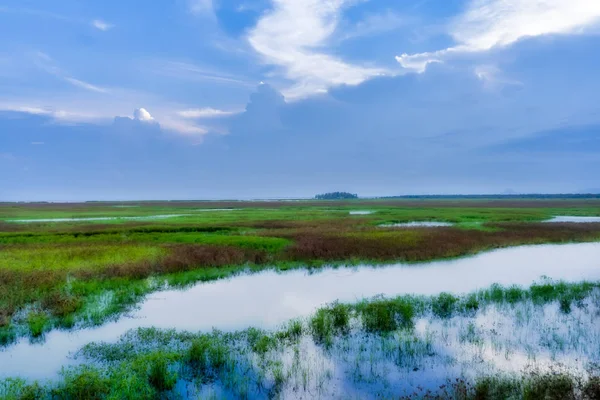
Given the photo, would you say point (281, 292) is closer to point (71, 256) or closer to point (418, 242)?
point (71, 256)

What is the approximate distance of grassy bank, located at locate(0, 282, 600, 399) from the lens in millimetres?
7965

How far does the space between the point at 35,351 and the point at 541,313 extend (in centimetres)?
1568

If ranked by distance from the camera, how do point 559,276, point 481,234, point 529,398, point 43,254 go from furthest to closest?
point 481,234
point 43,254
point 559,276
point 529,398

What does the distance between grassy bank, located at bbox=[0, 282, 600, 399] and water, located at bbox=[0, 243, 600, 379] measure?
103cm

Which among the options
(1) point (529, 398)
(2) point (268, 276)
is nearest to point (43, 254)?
(2) point (268, 276)

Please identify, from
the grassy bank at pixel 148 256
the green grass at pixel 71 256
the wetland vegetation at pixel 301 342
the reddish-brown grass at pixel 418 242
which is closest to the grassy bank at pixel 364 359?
the wetland vegetation at pixel 301 342

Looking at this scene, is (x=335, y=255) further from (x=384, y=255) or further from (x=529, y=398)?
(x=529, y=398)

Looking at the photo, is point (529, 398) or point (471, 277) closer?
point (529, 398)

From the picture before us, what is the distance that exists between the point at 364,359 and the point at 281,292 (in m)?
7.35

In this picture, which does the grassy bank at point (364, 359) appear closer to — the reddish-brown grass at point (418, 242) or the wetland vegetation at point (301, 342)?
the wetland vegetation at point (301, 342)

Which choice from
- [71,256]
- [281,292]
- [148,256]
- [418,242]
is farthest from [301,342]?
[418,242]

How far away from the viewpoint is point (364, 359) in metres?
9.73

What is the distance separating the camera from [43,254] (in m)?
23.5

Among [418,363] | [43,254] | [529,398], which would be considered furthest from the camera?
[43,254]
